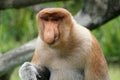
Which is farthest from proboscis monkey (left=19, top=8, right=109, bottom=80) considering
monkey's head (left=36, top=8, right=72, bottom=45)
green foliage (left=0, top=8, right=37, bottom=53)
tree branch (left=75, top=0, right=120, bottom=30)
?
green foliage (left=0, top=8, right=37, bottom=53)

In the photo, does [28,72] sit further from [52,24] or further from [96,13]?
[96,13]

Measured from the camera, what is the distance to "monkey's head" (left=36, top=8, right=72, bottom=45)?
4121 millimetres

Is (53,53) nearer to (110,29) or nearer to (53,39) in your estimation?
(53,39)

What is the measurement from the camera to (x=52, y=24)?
4.17 meters

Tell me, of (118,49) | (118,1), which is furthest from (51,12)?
(118,49)

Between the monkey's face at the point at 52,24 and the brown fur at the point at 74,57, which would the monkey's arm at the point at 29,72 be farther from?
the monkey's face at the point at 52,24

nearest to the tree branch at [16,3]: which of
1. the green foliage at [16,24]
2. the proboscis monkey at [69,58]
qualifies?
the green foliage at [16,24]

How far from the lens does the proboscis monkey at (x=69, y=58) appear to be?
14.3 feet

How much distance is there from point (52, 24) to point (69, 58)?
532mm

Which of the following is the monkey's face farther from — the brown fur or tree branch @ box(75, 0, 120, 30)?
tree branch @ box(75, 0, 120, 30)

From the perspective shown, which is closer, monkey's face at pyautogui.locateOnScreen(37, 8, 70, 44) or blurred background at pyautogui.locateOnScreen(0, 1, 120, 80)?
monkey's face at pyautogui.locateOnScreen(37, 8, 70, 44)

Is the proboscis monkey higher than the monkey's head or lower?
lower

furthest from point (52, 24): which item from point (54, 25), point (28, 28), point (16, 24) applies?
point (28, 28)

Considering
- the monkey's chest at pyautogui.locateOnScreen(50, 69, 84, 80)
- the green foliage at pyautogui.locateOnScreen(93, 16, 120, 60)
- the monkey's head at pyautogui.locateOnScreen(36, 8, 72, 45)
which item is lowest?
the green foliage at pyautogui.locateOnScreen(93, 16, 120, 60)
